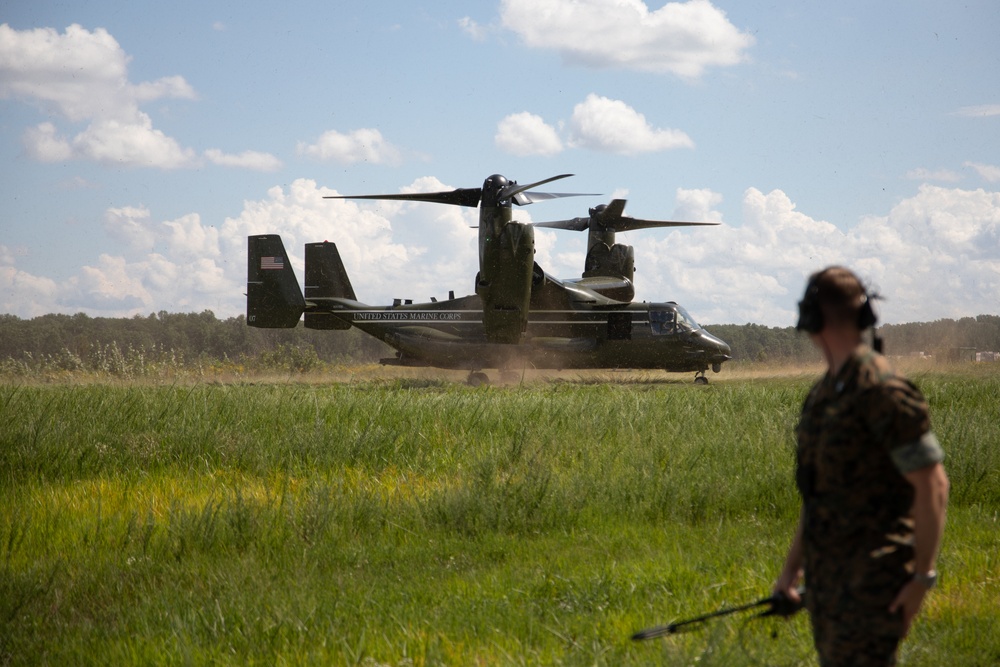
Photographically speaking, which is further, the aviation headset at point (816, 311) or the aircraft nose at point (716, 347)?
the aircraft nose at point (716, 347)

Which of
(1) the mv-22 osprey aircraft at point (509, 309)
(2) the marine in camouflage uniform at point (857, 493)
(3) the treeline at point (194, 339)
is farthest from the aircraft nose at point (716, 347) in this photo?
(2) the marine in camouflage uniform at point (857, 493)

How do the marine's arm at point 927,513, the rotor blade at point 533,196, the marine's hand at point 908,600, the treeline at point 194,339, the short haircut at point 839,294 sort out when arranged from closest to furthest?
the marine's arm at point 927,513, the marine's hand at point 908,600, the short haircut at point 839,294, the rotor blade at point 533,196, the treeline at point 194,339

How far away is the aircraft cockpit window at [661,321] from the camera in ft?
80.3

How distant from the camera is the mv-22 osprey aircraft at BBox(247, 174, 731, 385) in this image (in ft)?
71.7

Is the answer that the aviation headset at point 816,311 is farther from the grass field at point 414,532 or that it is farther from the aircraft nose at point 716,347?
the aircraft nose at point 716,347

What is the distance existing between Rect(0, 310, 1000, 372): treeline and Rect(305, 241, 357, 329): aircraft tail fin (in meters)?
5.83

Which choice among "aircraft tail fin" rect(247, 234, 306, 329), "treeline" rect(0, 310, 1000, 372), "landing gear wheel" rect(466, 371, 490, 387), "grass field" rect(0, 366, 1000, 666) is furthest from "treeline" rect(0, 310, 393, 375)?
"grass field" rect(0, 366, 1000, 666)

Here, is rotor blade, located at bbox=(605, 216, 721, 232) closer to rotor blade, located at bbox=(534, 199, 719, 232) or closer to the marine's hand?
rotor blade, located at bbox=(534, 199, 719, 232)

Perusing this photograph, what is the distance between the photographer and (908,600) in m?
2.76

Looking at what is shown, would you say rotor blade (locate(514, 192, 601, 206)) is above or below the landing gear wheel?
above

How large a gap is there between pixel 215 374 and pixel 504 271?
45.9ft

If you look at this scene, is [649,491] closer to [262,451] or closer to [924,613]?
[924,613]

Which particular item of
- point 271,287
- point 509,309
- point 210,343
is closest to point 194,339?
point 210,343

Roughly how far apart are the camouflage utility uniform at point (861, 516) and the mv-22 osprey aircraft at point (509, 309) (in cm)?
1782
